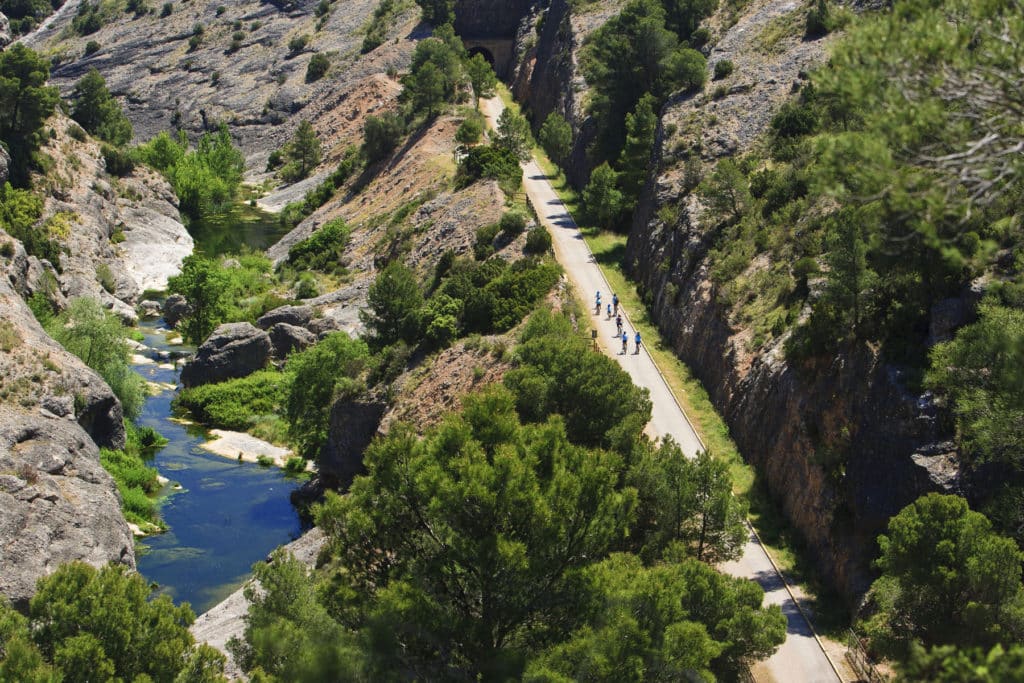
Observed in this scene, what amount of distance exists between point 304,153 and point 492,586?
11272 centimetres

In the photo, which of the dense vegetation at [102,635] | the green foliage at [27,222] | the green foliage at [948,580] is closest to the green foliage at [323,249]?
the green foliage at [27,222]

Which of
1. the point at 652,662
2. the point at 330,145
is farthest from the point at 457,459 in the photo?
the point at 330,145

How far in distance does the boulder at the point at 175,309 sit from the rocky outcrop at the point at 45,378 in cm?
2530

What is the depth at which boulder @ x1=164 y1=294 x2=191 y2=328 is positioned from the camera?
92250mm

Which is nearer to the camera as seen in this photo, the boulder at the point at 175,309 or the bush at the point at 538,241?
the bush at the point at 538,241

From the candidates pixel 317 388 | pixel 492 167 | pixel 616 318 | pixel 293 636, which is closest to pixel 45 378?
pixel 317 388

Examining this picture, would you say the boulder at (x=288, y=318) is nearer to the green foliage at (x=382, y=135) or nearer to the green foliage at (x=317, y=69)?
the green foliage at (x=382, y=135)

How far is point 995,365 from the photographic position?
3291cm

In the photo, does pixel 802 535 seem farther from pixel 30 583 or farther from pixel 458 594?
pixel 30 583

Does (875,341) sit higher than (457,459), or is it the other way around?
(457,459)

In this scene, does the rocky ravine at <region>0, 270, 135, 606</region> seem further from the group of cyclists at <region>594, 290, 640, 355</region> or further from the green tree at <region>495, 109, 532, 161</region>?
the green tree at <region>495, 109, 532, 161</region>

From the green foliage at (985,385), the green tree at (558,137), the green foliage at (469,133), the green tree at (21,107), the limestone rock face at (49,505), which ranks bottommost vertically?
the green tree at (558,137)

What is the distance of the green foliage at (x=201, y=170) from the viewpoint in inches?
5005

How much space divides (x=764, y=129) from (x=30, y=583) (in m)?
52.1
